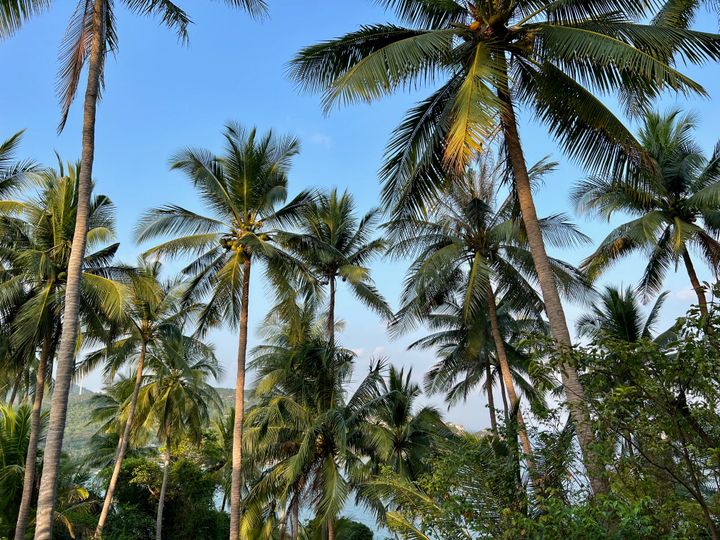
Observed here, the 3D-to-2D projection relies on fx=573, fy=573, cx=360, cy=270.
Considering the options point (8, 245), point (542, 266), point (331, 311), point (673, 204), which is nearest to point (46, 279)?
point (8, 245)

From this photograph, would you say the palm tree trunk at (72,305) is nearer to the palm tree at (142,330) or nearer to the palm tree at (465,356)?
the palm tree at (142,330)

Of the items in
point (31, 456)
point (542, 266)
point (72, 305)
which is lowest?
point (31, 456)

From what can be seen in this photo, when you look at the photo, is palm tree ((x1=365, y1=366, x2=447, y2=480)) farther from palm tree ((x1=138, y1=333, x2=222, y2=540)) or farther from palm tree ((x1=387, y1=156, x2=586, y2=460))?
palm tree ((x1=138, y1=333, x2=222, y2=540))

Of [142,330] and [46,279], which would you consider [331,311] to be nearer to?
[142,330]

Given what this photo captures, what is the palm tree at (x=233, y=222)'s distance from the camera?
15523mm

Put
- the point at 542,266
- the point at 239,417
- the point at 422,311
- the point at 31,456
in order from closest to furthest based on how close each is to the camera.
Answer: the point at 542,266 → the point at 31,456 → the point at 239,417 → the point at 422,311

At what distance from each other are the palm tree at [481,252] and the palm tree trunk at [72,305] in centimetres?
848

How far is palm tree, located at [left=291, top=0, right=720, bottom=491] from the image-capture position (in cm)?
773

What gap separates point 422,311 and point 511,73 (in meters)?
10.5

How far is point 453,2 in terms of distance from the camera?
30.6 ft

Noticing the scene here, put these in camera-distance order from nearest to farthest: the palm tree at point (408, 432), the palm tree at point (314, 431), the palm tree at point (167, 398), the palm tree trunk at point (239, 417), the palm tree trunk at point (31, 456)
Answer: the palm tree trunk at point (31, 456) < the palm tree trunk at point (239, 417) < the palm tree at point (314, 431) < the palm tree at point (408, 432) < the palm tree at point (167, 398)

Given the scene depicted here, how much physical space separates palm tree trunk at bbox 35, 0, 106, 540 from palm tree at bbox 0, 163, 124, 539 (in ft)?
15.5

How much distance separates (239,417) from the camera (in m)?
14.6

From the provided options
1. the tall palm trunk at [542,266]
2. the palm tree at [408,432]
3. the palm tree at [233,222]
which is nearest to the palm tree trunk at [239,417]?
the palm tree at [233,222]
